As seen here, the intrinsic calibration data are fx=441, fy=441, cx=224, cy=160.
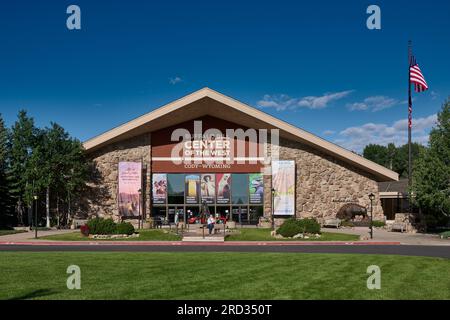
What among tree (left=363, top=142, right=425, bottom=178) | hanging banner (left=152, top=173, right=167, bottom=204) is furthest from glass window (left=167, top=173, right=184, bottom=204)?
tree (left=363, top=142, right=425, bottom=178)

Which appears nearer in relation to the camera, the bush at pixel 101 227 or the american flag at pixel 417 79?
the bush at pixel 101 227

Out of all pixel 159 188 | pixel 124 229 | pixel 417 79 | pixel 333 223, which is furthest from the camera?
pixel 159 188

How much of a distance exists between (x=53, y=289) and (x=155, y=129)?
105 feet

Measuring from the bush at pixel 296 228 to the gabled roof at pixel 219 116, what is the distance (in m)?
11.8

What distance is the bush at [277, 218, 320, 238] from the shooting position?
28156mm

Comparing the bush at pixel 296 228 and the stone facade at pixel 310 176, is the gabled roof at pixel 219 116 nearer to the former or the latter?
the stone facade at pixel 310 176

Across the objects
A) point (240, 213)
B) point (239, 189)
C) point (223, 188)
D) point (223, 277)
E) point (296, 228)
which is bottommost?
point (296, 228)

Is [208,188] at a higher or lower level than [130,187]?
lower

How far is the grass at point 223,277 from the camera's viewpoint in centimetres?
963

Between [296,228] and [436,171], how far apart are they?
10.9m

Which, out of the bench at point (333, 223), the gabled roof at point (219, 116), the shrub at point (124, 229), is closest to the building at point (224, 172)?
the gabled roof at point (219, 116)

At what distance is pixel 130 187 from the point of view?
4022cm

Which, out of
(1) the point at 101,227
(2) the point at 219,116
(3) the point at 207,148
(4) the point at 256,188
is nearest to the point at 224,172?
(3) the point at 207,148

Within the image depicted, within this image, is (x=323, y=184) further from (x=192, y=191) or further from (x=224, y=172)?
(x=192, y=191)
